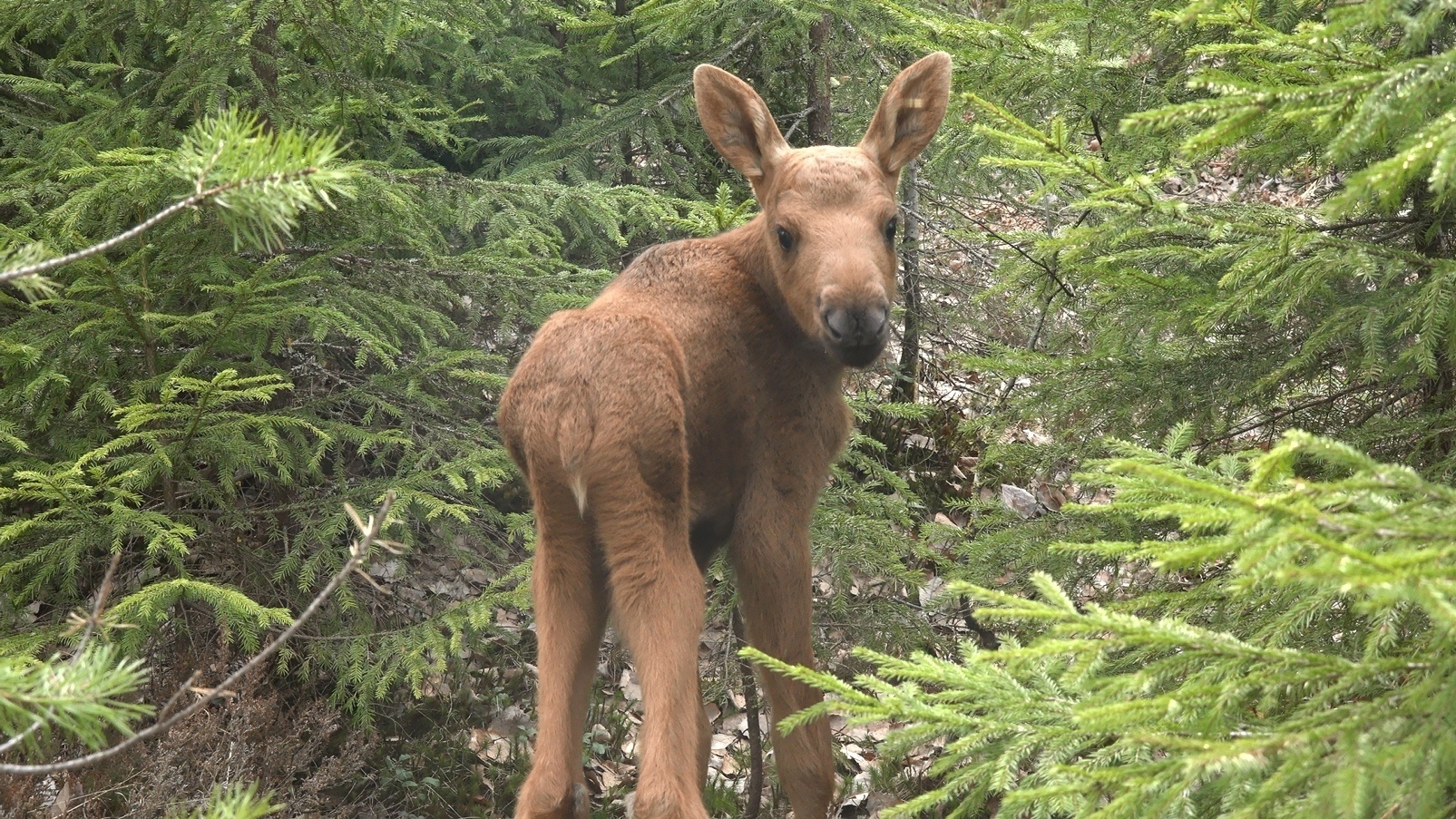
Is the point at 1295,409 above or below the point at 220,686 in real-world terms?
above

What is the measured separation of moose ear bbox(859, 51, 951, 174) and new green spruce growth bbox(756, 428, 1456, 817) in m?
1.77

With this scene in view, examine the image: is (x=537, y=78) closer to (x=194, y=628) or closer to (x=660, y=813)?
(x=194, y=628)

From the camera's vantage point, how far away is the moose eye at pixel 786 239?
14.3 ft

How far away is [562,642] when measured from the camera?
13.2ft

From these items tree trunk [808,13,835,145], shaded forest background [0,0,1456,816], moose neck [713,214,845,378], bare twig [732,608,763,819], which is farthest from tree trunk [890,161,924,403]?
moose neck [713,214,845,378]

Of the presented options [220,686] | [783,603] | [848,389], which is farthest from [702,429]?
[848,389]

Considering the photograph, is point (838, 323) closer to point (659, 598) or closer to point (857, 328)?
point (857, 328)

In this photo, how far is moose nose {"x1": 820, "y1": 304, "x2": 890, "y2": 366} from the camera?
3.91 meters

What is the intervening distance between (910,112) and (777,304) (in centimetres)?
95

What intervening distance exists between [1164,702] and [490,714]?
5.26 metres

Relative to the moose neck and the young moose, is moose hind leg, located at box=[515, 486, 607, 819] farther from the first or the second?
the moose neck

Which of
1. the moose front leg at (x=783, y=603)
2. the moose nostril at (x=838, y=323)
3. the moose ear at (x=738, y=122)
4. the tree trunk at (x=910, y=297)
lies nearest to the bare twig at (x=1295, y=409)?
the moose front leg at (x=783, y=603)

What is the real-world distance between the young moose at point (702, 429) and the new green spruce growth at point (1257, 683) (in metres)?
0.85

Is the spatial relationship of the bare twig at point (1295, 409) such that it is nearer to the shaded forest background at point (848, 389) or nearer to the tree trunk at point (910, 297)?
the shaded forest background at point (848, 389)
